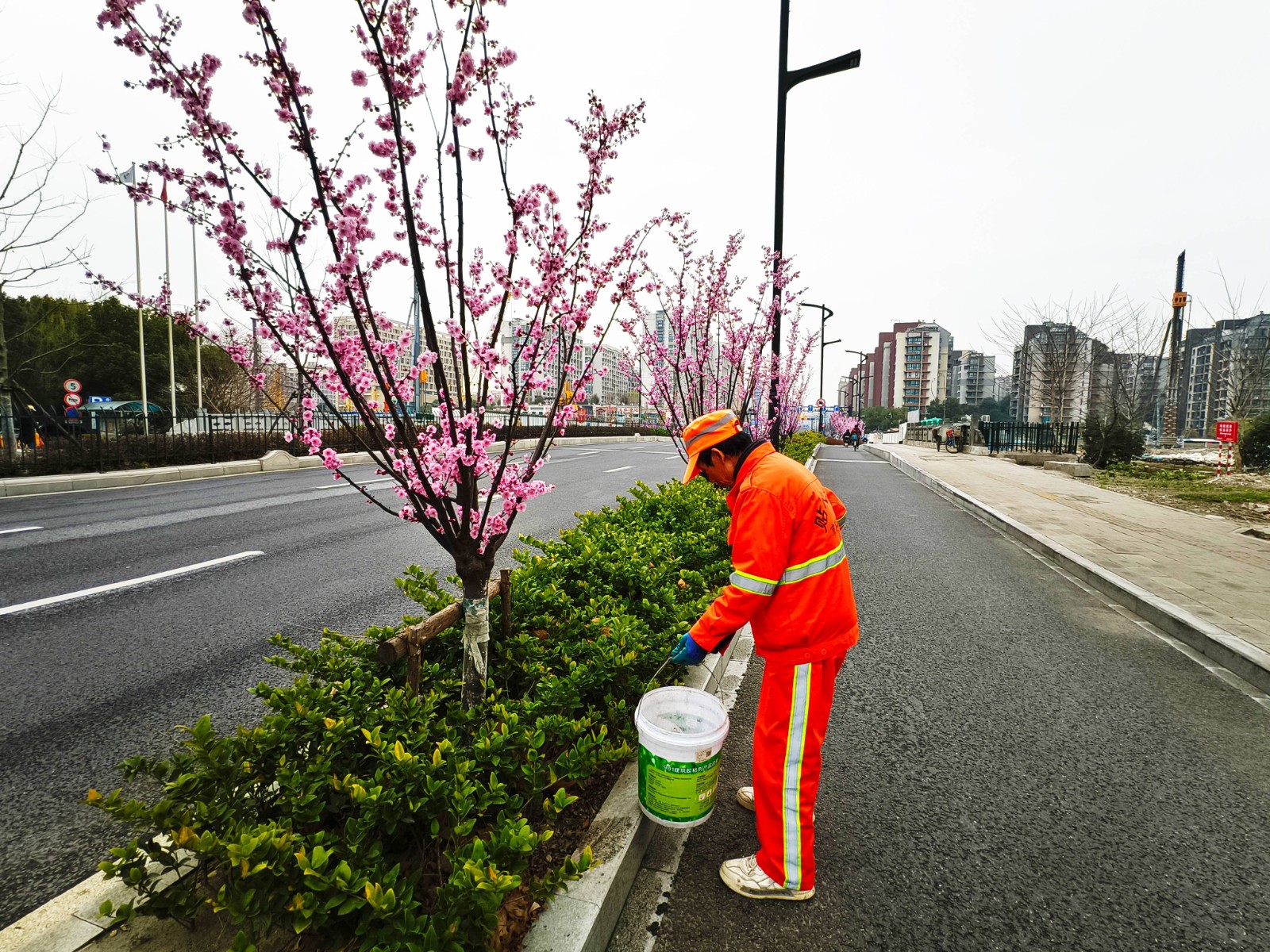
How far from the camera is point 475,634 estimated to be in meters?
2.82

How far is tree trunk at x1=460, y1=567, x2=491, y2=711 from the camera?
279cm

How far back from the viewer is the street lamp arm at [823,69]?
8328mm

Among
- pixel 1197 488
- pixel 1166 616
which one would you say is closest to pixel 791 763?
pixel 1166 616

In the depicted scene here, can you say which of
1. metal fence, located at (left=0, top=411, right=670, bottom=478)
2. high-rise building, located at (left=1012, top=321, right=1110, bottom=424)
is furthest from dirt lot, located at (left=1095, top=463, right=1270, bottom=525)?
metal fence, located at (left=0, top=411, right=670, bottom=478)

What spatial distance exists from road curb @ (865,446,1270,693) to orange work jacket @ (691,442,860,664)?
422 cm

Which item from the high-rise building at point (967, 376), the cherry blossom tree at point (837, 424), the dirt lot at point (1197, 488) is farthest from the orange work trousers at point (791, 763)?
the high-rise building at point (967, 376)

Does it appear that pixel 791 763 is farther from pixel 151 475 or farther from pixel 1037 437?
pixel 1037 437

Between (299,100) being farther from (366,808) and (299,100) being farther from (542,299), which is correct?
(366,808)

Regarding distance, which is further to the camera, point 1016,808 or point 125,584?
point 125,584

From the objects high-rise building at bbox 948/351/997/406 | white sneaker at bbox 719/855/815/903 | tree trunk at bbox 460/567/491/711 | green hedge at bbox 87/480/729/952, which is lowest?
white sneaker at bbox 719/855/815/903

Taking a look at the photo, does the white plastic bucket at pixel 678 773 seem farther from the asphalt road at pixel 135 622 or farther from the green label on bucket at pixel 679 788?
the asphalt road at pixel 135 622

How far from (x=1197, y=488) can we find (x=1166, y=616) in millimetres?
13596

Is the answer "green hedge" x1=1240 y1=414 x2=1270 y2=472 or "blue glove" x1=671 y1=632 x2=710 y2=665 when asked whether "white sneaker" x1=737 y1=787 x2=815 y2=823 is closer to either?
"blue glove" x1=671 y1=632 x2=710 y2=665

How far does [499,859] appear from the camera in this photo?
6.36ft
